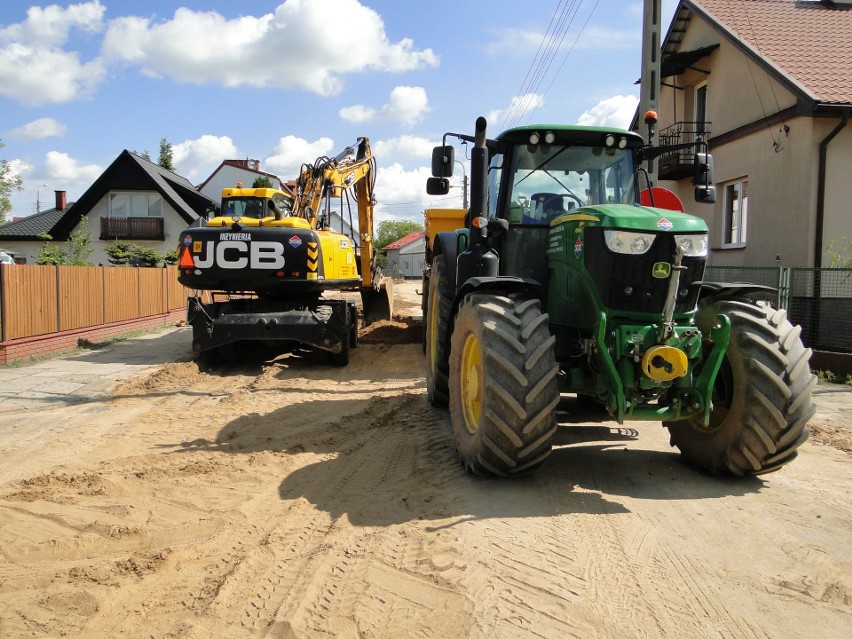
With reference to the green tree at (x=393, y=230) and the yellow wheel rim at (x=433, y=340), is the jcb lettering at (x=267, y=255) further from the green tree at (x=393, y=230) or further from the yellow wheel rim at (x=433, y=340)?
the green tree at (x=393, y=230)

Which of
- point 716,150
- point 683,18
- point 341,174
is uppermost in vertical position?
point 683,18

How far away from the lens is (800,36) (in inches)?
653

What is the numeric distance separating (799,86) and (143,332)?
15.4 metres

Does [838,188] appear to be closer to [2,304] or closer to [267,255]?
[267,255]

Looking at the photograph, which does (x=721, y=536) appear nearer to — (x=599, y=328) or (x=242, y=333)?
(x=599, y=328)

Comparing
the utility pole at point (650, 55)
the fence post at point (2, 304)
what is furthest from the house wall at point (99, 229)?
the utility pole at point (650, 55)

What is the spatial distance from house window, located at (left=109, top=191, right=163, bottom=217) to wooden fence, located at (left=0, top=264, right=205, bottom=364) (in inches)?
757

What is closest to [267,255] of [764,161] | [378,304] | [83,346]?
[83,346]

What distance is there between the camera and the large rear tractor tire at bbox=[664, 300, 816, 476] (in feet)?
14.9

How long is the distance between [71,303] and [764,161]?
49.3ft

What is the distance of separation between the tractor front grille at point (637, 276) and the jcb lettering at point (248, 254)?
673 centimetres

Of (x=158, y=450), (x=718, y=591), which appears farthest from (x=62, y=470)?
(x=718, y=591)

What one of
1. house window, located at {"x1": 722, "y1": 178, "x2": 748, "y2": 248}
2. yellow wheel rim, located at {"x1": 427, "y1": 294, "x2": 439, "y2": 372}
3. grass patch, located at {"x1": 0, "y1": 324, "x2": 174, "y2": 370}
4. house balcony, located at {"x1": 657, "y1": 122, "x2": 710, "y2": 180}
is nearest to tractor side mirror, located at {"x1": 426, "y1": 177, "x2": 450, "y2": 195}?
yellow wheel rim, located at {"x1": 427, "y1": 294, "x2": 439, "y2": 372}

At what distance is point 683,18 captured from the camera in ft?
63.1
